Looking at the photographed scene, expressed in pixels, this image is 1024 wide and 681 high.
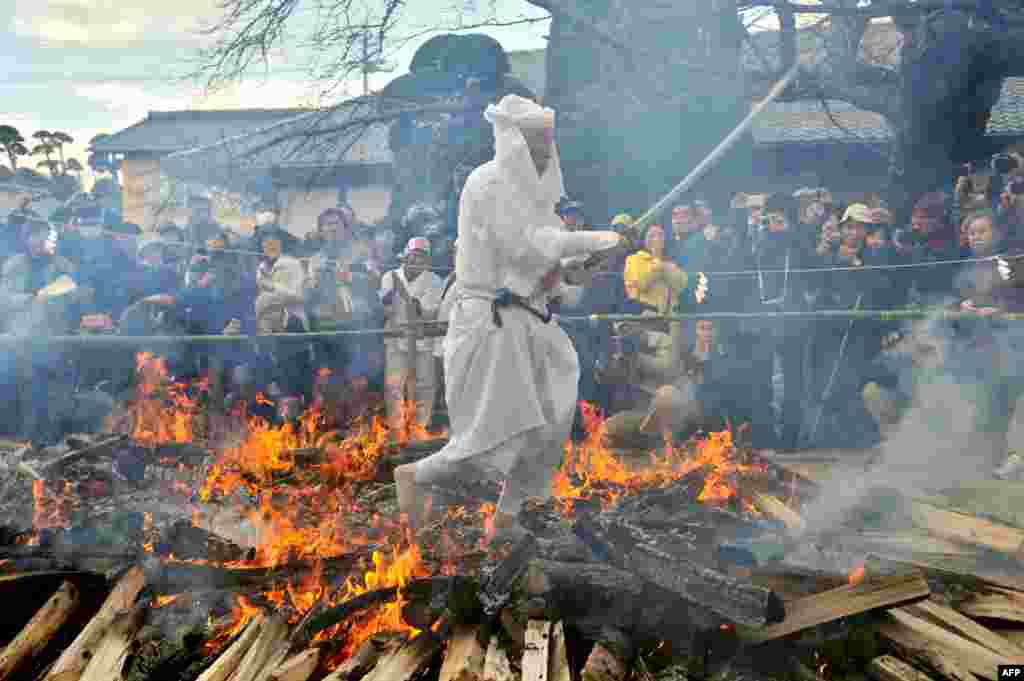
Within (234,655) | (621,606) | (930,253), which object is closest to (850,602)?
(621,606)

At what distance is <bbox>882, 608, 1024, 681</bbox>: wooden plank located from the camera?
414 centimetres

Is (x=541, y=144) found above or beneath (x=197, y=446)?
above

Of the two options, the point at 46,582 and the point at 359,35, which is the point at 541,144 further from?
the point at 359,35

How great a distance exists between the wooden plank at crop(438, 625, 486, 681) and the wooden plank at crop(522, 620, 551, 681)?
0.75 feet

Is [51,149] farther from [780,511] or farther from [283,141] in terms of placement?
[780,511]

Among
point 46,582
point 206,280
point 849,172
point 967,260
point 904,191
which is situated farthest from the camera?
point 849,172

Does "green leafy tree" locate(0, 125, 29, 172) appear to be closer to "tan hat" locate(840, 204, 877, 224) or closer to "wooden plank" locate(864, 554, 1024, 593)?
"tan hat" locate(840, 204, 877, 224)

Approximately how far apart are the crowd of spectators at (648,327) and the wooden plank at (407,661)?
4342mm

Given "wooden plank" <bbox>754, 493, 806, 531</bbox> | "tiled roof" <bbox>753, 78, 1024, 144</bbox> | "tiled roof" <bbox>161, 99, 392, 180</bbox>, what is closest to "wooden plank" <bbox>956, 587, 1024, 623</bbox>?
"wooden plank" <bbox>754, 493, 806, 531</bbox>

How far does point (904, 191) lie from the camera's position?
37.0 ft

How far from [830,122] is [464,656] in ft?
68.2

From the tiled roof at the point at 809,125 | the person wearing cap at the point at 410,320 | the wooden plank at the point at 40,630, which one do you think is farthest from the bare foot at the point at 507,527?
the tiled roof at the point at 809,125

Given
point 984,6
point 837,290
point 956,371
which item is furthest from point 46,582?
point 984,6

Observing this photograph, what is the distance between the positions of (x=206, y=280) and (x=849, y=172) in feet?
55.4
